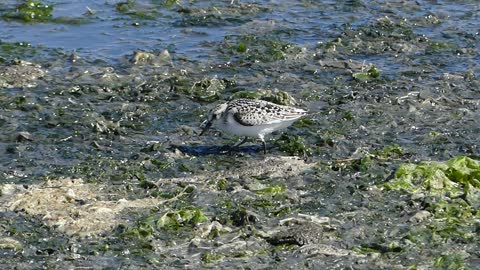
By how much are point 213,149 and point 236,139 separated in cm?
58

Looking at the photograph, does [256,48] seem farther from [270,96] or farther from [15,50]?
[15,50]

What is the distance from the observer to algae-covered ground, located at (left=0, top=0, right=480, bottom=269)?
434 inches

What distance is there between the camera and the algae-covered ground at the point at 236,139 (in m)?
11.0

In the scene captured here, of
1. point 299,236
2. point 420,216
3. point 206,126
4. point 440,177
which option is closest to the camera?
point 299,236

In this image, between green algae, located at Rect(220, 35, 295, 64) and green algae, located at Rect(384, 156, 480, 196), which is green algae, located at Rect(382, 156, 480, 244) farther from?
green algae, located at Rect(220, 35, 295, 64)

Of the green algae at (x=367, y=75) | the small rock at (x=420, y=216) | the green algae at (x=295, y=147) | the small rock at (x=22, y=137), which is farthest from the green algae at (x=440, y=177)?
the small rock at (x=22, y=137)

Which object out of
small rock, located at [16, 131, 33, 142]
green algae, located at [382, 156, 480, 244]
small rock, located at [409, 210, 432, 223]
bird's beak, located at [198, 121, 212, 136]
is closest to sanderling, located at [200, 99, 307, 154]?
bird's beak, located at [198, 121, 212, 136]

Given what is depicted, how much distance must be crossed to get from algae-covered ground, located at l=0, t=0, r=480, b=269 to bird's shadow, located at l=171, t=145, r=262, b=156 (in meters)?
0.04

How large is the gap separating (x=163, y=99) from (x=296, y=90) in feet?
6.12

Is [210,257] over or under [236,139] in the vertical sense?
over

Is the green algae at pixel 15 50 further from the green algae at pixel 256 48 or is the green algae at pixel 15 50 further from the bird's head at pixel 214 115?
the bird's head at pixel 214 115

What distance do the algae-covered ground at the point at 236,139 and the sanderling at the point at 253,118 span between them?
0.98 feet

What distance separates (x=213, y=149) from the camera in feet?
45.3

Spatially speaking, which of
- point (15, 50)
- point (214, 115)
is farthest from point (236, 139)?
point (15, 50)
